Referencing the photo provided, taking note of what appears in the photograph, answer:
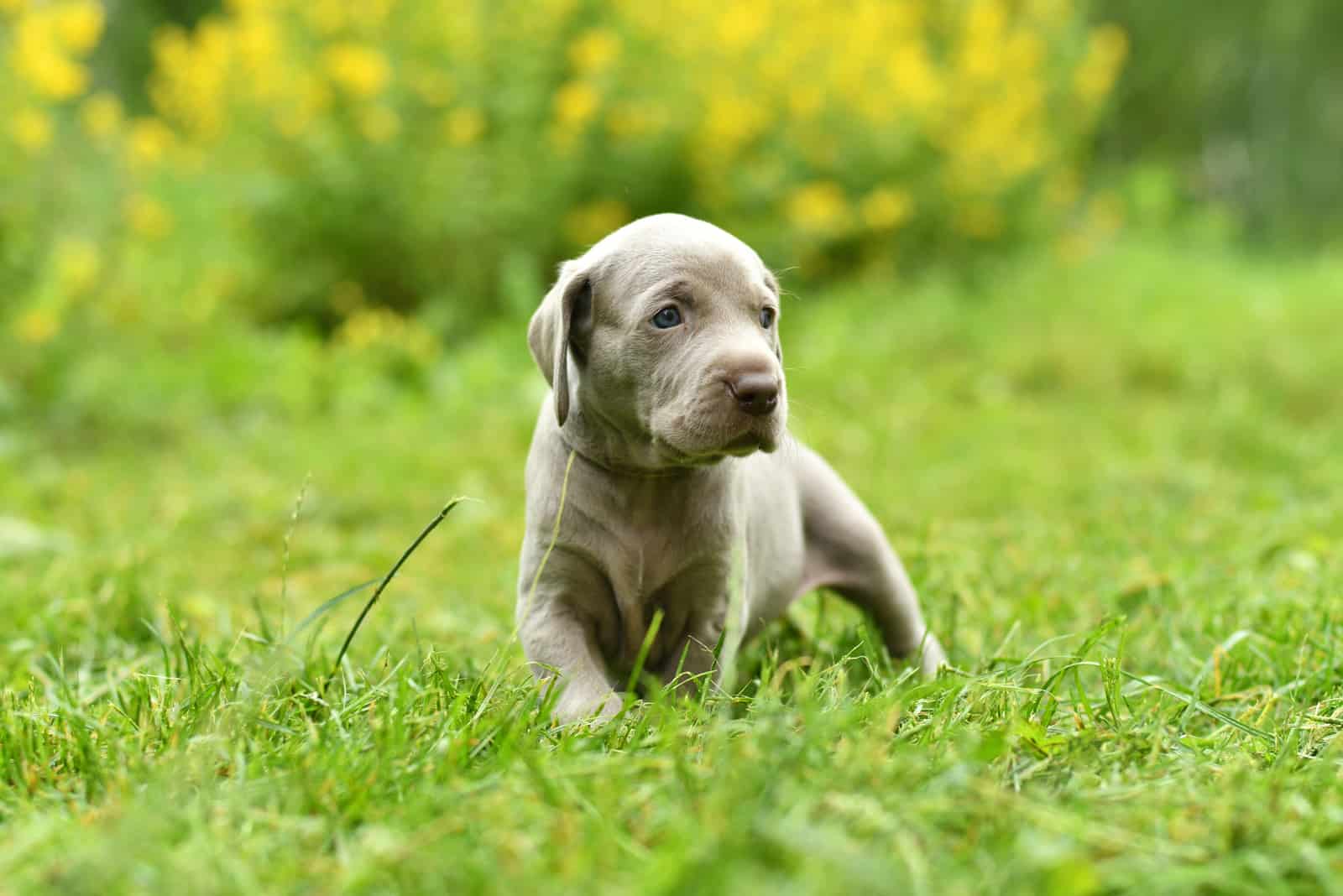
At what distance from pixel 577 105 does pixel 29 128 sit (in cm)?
333

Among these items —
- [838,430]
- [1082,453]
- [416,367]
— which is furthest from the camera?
[416,367]

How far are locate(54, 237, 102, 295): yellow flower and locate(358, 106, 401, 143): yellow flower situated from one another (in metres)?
1.90

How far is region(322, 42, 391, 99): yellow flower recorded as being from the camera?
8.58 meters

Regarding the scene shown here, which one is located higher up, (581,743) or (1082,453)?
(581,743)

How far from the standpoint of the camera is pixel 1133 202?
48.5 ft

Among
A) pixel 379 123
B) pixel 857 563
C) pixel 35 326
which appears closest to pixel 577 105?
pixel 379 123

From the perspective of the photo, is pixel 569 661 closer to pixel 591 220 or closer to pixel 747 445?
pixel 747 445

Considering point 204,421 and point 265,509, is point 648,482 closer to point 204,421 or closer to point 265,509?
point 265,509

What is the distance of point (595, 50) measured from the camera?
29.5ft

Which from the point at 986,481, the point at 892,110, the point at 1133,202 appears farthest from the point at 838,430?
the point at 1133,202

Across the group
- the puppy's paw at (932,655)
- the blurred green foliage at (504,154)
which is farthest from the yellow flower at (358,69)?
the puppy's paw at (932,655)

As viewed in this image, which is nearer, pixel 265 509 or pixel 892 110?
pixel 265 509

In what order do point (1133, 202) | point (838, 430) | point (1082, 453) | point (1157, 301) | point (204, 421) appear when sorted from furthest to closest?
1. point (1133, 202)
2. point (1157, 301)
3. point (204, 421)
4. point (838, 430)
5. point (1082, 453)

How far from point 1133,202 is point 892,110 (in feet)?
19.7
